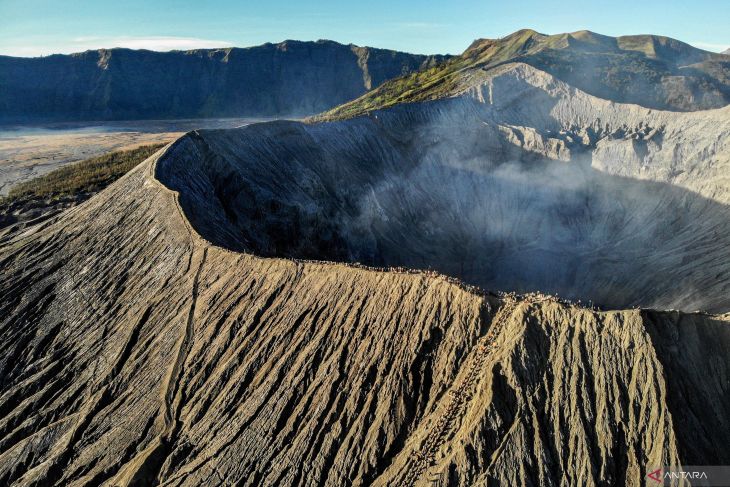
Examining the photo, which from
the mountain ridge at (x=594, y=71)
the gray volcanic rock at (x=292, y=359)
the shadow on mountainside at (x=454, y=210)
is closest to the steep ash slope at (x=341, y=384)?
the gray volcanic rock at (x=292, y=359)

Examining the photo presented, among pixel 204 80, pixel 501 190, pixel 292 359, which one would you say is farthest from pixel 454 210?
pixel 204 80

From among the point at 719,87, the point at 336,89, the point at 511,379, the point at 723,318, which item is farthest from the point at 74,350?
the point at 336,89

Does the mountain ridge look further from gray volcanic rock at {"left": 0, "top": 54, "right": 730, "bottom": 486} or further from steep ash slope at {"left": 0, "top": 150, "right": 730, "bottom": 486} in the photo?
steep ash slope at {"left": 0, "top": 150, "right": 730, "bottom": 486}

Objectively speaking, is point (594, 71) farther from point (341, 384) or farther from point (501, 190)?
point (341, 384)

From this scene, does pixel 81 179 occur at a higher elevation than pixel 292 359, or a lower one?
lower

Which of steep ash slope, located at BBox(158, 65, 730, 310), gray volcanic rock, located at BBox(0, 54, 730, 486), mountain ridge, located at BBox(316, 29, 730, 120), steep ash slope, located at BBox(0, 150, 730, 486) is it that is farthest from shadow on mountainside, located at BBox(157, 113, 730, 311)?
mountain ridge, located at BBox(316, 29, 730, 120)

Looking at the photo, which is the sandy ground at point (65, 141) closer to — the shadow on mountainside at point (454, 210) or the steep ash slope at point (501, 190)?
the shadow on mountainside at point (454, 210)
